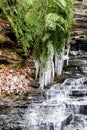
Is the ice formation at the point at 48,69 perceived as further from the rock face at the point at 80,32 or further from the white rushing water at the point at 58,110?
the rock face at the point at 80,32

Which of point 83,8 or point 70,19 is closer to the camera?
point 70,19

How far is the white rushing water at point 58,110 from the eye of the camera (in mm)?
8969

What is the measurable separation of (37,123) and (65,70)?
458 cm

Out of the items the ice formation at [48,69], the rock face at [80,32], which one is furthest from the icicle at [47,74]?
the rock face at [80,32]

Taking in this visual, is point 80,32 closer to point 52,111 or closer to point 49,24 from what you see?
point 49,24

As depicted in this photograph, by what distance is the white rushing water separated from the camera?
8.97 meters

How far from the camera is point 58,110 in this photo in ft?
32.2

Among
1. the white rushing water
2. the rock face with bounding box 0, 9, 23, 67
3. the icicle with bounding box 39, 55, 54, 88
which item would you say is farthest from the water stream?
the rock face with bounding box 0, 9, 23, 67

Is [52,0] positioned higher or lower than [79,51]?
higher

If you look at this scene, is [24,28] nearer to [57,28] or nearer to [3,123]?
[57,28]

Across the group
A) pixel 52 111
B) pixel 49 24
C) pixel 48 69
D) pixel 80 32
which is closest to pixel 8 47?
pixel 48 69

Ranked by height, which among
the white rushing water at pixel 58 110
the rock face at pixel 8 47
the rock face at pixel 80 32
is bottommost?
the white rushing water at pixel 58 110

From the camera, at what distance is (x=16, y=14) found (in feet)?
44.1

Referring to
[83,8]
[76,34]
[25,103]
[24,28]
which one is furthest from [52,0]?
[83,8]
